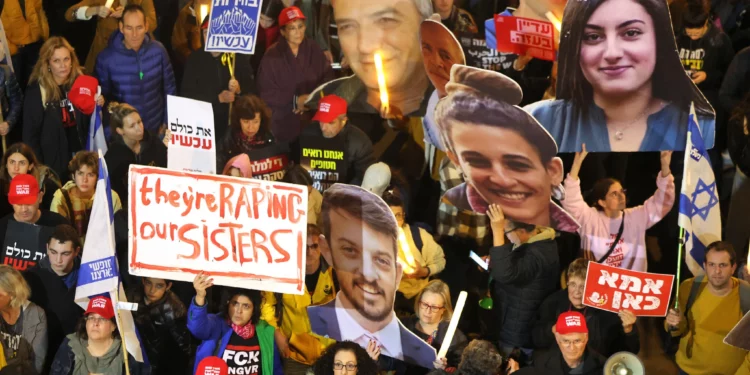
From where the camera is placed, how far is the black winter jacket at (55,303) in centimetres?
1048

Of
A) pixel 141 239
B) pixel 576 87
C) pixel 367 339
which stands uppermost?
pixel 576 87

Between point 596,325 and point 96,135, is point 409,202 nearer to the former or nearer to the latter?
point 596,325

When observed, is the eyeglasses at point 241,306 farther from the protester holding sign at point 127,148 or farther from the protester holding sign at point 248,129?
the protester holding sign at point 127,148

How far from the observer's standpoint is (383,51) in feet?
34.7

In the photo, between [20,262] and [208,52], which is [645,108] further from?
[20,262]

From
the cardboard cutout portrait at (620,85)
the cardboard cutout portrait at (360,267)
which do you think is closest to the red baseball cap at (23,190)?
the cardboard cutout portrait at (360,267)

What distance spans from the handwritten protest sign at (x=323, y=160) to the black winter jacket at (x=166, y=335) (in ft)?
3.92

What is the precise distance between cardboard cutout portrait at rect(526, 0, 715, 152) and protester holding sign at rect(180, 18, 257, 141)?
206cm

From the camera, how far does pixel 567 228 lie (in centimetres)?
1007

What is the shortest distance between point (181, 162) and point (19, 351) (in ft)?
5.12

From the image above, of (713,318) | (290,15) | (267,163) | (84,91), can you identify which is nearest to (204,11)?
(290,15)

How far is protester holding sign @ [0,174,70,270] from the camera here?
10.5 m

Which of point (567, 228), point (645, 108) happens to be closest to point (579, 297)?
point (567, 228)

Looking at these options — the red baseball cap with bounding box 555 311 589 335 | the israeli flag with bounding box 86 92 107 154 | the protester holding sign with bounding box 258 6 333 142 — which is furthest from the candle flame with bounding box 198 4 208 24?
the red baseball cap with bounding box 555 311 589 335
